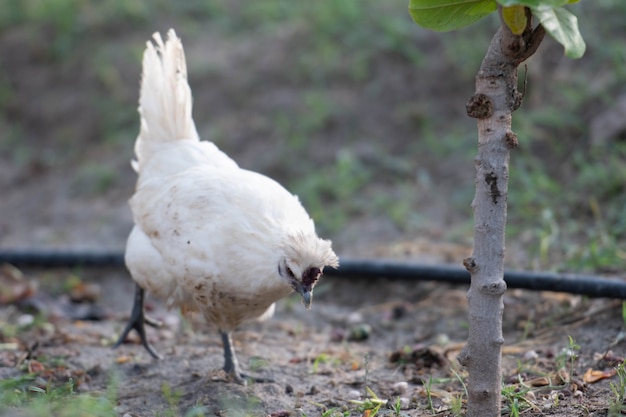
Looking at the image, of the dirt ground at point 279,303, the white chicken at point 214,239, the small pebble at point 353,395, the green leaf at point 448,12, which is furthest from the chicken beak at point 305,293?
the green leaf at point 448,12

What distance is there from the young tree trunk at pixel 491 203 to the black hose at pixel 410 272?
4.99ft

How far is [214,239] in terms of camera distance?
3.29 meters

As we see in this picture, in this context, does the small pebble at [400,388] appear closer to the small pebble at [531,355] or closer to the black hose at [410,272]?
the small pebble at [531,355]

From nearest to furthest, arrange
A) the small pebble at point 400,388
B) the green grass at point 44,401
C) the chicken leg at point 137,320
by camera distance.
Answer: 1. the green grass at point 44,401
2. the small pebble at point 400,388
3. the chicken leg at point 137,320

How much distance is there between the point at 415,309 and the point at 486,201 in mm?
2245

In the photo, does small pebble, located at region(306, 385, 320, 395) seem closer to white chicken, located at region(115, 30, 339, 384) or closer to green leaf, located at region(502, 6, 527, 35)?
white chicken, located at region(115, 30, 339, 384)

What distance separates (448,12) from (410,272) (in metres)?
2.49

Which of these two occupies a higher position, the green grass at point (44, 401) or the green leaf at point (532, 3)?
the green leaf at point (532, 3)

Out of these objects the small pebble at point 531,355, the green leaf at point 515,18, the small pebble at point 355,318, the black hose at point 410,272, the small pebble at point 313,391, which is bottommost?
the small pebble at point 313,391

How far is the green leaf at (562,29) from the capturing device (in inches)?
86.5

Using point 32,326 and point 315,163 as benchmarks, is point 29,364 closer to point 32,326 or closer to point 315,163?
point 32,326

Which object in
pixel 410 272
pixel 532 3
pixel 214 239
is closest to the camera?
pixel 532 3

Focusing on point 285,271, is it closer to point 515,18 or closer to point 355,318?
point 515,18

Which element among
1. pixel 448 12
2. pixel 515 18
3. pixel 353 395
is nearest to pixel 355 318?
pixel 353 395
